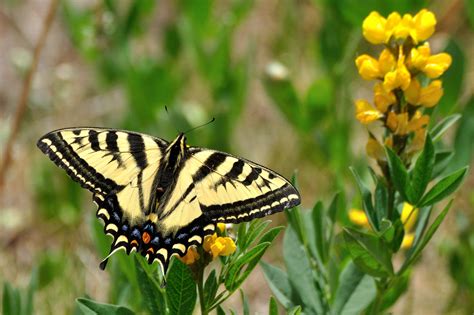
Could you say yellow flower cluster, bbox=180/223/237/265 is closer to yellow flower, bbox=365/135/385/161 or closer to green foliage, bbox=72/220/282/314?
green foliage, bbox=72/220/282/314

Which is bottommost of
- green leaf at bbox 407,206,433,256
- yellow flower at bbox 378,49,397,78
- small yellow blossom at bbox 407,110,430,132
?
green leaf at bbox 407,206,433,256

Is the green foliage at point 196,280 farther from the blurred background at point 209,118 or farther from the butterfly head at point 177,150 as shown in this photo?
the blurred background at point 209,118

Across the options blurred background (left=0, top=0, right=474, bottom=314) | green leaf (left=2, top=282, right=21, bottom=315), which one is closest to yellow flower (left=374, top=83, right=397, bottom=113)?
blurred background (left=0, top=0, right=474, bottom=314)

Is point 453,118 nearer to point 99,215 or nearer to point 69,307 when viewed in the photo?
point 99,215

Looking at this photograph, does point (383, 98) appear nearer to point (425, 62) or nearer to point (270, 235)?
point (425, 62)

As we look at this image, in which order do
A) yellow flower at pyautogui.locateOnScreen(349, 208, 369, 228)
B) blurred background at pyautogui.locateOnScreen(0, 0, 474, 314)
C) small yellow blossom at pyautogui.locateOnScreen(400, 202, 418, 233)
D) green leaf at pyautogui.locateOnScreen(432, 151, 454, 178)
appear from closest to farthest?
1. green leaf at pyautogui.locateOnScreen(432, 151, 454, 178)
2. small yellow blossom at pyautogui.locateOnScreen(400, 202, 418, 233)
3. yellow flower at pyautogui.locateOnScreen(349, 208, 369, 228)
4. blurred background at pyautogui.locateOnScreen(0, 0, 474, 314)

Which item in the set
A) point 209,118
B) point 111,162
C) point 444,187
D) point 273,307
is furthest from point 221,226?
point 209,118
